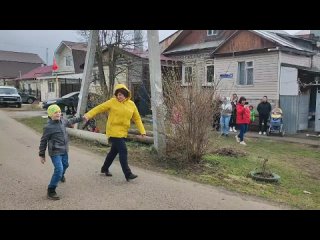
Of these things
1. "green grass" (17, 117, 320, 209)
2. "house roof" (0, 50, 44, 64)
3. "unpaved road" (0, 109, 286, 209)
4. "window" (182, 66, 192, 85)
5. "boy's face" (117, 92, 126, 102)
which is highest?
"house roof" (0, 50, 44, 64)

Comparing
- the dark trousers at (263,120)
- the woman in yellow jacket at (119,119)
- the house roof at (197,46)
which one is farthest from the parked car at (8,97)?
the woman in yellow jacket at (119,119)

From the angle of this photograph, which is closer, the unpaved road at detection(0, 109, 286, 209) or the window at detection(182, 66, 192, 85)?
the unpaved road at detection(0, 109, 286, 209)

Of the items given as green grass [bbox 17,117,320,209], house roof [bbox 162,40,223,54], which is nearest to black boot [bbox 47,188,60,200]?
green grass [bbox 17,117,320,209]

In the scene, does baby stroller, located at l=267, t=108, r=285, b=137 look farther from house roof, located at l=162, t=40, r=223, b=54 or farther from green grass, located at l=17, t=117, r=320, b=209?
house roof, located at l=162, t=40, r=223, b=54

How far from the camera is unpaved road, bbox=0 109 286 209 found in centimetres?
534

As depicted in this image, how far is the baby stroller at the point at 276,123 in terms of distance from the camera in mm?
15969

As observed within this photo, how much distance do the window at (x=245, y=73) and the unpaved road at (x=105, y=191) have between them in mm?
13615

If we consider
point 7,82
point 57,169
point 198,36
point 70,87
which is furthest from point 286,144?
point 7,82

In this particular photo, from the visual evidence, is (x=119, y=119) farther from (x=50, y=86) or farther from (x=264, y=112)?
(x=50, y=86)

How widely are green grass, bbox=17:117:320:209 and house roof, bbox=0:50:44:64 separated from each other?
66.5m

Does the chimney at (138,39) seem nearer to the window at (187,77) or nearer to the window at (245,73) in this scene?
the window at (245,73)

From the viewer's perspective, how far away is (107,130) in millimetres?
6617

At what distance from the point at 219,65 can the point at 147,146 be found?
12.5 metres
